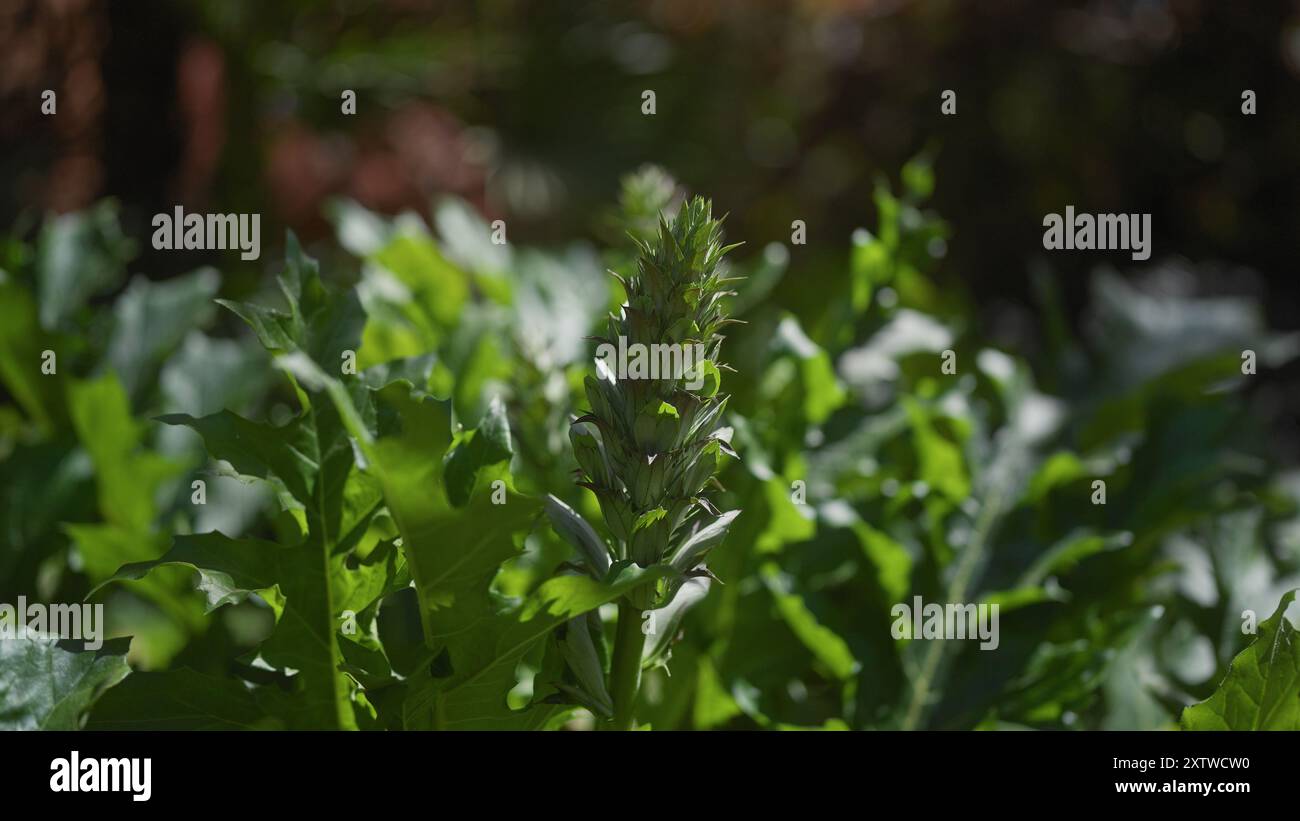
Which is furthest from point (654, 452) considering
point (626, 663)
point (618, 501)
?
point (626, 663)

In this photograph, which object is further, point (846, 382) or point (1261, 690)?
point (846, 382)

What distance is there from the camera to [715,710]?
3.68 ft

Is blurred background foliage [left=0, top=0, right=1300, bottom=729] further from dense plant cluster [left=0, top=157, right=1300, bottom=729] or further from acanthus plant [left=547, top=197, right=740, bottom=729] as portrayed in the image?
acanthus plant [left=547, top=197, right=740, bottom=729]

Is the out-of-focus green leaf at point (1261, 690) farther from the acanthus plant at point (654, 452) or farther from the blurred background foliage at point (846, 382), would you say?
the acanthus plant at point (654, 452)

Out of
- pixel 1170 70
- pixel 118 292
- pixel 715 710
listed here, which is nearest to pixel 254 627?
pixel 715 710

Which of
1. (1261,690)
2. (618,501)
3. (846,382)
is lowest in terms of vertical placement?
(1261,690)

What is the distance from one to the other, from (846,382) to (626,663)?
0.81 meters

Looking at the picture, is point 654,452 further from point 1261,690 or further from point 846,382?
point 846,382

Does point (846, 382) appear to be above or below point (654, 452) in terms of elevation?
above

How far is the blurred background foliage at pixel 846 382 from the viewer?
46.9 inches

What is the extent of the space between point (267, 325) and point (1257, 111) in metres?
3.52

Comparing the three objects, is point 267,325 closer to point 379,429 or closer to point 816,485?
point 379,429

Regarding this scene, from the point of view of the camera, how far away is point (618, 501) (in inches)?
32.9

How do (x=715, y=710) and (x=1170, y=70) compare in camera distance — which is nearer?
(x=715, y=710)
